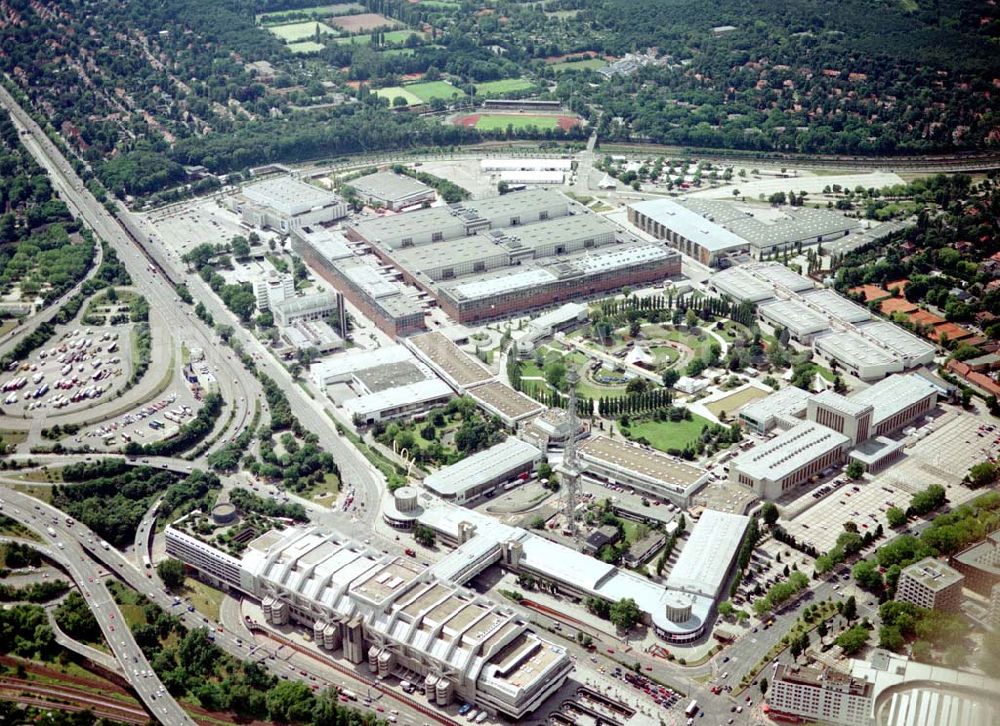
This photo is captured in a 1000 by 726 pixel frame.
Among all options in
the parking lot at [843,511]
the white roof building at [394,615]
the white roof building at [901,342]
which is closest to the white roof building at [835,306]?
the white roof building at [901,342]

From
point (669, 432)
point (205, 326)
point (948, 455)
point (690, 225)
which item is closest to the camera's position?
point (948, 455)

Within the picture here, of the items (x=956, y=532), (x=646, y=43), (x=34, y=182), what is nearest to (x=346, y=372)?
(x=956, y=532)

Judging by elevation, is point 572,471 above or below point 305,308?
above

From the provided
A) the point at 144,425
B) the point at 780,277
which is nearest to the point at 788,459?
the point at 780,277

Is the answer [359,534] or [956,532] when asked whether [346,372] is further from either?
[956,532]

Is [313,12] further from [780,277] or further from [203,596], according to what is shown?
[203,596]

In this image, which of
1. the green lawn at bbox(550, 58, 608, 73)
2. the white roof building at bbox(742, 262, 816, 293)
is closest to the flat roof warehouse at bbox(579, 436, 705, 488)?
the white roof building at bbox(742, 262, 816, 293)
